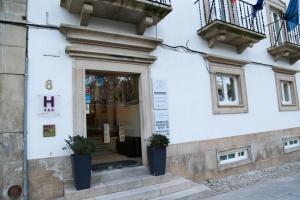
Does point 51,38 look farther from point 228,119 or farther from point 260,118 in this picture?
point 260,118

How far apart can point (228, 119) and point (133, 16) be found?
3669 millimetres

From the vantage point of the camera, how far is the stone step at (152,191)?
422cm

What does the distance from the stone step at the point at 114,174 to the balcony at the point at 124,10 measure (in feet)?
9.23

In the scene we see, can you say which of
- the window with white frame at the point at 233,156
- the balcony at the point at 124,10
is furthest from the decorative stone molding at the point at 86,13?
the window with white frame at the point at 233,156

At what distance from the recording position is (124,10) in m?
5.04

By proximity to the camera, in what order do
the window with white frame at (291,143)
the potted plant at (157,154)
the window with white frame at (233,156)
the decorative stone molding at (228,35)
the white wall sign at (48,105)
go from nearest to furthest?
1. the white wall sign at (48,105)
2. the potted plant at (157,154)
3. the decorative stone molding at (228,35)
4. the window with white frame at (233,156)
5. the window with white frame at (291,143)

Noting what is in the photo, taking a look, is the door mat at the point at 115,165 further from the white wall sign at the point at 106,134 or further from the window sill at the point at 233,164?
the window sill at the point at 233,164

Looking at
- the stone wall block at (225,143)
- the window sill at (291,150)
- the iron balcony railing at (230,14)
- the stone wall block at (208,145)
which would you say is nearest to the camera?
the stone wall block at (208,145)

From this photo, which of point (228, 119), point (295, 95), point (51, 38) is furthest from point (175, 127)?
point (295, 95)

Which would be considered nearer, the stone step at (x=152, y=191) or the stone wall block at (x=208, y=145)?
the stone step at (x=152, y=191)

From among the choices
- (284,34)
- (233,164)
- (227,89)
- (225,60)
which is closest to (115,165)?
(233,164)

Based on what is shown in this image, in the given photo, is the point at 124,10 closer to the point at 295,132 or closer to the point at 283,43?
the point at 283,43

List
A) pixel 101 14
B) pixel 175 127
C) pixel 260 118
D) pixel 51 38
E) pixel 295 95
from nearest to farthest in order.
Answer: pixel 51 38
pixel 101 14
pixel 175 127
pixel 260 118
pixel 295 95

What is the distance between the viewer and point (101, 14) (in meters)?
5.09
